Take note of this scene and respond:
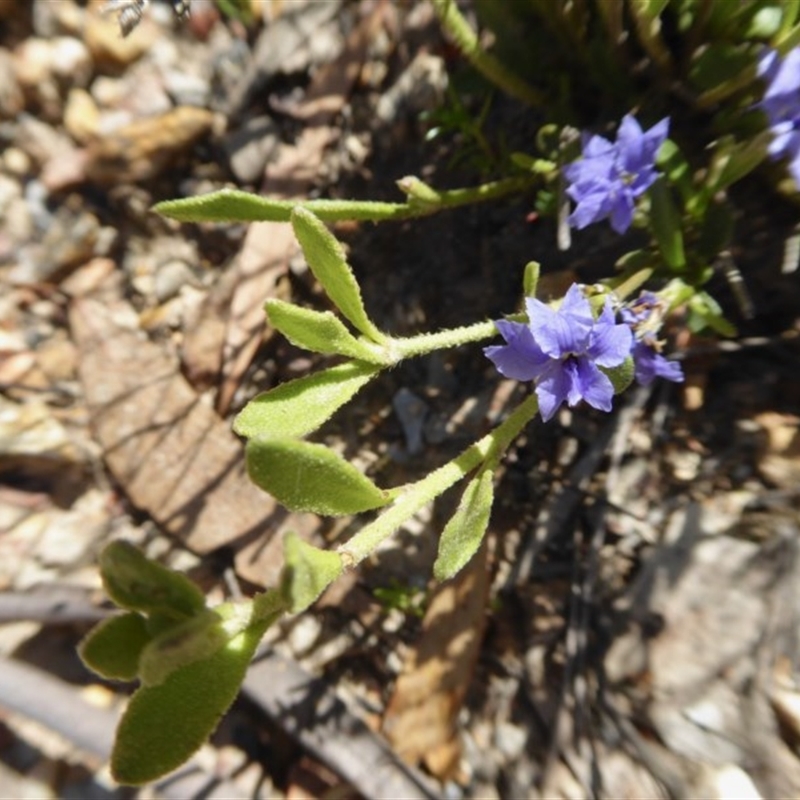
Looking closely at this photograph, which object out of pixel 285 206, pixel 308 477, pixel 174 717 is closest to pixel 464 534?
pixel 308 477

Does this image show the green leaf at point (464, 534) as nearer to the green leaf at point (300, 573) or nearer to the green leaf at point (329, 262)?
the green leaf at point (300, 573)

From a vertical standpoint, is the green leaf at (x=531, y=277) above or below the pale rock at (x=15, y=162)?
below

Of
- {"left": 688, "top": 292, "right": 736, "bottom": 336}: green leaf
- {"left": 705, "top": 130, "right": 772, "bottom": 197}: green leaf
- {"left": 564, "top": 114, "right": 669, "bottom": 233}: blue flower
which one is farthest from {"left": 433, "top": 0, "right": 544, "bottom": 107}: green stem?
{"left": 688, "top": 292, "right": 736, "bottom": 336}: green leaf

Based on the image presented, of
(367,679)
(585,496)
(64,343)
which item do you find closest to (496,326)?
(585,496)

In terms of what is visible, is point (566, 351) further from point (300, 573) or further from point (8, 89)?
point (8, 89)

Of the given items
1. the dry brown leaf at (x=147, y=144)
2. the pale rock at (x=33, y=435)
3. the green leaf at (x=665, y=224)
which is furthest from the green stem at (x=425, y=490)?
the dry brown leaf at (x=147, y=144)
